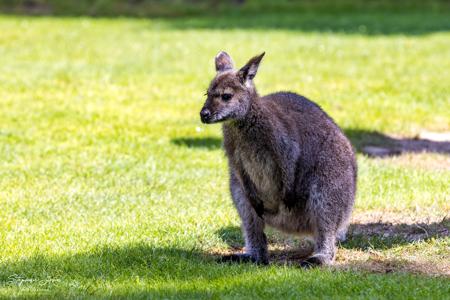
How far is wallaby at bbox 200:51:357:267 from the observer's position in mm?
7328

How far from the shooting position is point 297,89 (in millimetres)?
16953

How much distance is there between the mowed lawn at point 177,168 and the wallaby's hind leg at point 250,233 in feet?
0.49

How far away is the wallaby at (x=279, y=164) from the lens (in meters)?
7.33

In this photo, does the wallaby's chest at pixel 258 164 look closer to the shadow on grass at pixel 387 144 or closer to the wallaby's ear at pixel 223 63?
the wallaby's ear at pixel 223 63

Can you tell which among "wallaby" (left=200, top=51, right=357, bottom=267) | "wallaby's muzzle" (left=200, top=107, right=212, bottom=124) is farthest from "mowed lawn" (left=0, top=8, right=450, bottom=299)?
"wallaby's muzzle" (left=200, top=107, right=212, bottom=124)

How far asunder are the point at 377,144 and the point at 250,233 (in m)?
5.91

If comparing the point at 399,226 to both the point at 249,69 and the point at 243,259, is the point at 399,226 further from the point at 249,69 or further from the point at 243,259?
the point at 249,69

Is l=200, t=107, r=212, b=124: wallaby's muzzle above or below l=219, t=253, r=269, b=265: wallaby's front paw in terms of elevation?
above

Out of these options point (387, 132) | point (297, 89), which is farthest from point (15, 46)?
point (387, 132)

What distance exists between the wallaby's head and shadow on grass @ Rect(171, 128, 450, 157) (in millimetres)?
5409

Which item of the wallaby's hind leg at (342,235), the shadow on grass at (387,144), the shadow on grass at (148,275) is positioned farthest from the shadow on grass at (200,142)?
the shadow on grass at (148,275)

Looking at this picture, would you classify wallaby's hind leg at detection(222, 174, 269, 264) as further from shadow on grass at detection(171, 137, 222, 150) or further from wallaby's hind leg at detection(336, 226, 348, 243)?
shadow on grass at detection(171, 137, 222, 150)

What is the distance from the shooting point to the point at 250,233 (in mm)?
7652

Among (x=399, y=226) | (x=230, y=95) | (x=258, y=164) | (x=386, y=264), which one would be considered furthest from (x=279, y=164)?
(x=399, y=226)
